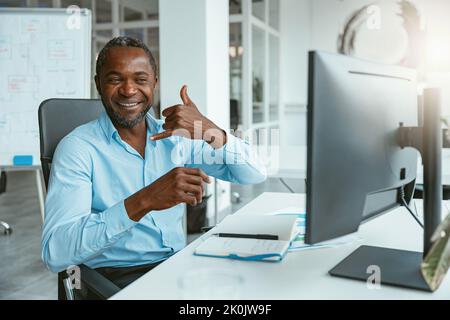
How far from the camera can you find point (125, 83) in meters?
1.49

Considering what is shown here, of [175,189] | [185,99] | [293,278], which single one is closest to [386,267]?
[293,278]

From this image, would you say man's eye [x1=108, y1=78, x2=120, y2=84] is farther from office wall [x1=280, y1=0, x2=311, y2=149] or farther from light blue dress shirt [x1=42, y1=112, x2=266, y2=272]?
office wall [x1=280, y1=0, x2=311, y2=149]

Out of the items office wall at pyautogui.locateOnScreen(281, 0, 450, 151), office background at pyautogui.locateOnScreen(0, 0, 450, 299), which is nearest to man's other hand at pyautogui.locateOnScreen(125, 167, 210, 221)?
office background at pyautogui.locateOnScreen(0, 0, 450, 299)

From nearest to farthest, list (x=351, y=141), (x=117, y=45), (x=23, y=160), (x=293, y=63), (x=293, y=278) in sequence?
1. (x=351, y=141)
2. (x=293, y=278)
3. (x=117, y=45)
4. (x=23, y=160)
5. (x=293, y=63)

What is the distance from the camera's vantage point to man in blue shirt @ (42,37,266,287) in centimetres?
117

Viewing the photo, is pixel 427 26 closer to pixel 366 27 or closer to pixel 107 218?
pixel 366 27

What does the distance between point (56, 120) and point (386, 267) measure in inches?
43.9

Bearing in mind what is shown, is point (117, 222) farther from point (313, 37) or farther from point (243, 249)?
point (313, 37)

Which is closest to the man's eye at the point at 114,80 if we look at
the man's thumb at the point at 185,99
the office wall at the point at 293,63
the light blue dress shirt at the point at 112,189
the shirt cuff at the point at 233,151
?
the light blue dress shirt at the point at 112,189

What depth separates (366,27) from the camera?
294 inches

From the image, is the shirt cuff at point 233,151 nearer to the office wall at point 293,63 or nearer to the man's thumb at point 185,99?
the man's thumb at point 185,99

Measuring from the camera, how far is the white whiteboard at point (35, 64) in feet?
10.4

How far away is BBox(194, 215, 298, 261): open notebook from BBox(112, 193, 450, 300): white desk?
18mm

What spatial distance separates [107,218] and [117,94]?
490 millimetres
